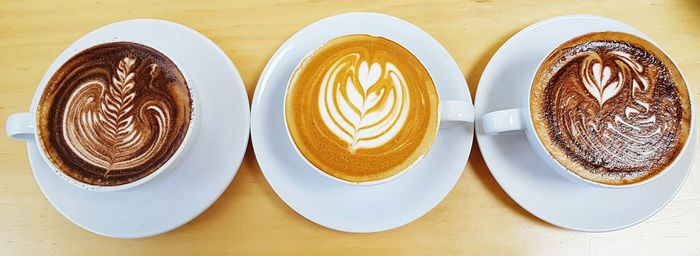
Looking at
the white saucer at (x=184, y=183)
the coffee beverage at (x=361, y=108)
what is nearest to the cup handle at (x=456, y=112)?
the coffee beverage at (x=361, y=108)

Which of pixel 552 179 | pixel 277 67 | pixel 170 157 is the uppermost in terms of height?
pixel 277 67

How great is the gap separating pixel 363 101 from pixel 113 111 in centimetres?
47

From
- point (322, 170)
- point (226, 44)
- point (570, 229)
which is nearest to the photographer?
point (322, 170)

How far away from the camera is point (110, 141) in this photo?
80cm

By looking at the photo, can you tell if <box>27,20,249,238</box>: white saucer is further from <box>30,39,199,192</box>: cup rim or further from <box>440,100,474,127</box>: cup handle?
<box>440,100,474,127</box>: cup handle

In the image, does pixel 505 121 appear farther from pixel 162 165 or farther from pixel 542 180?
pixel 162 165

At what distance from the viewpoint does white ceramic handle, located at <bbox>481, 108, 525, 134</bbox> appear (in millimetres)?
784

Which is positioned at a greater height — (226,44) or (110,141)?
(226,44)

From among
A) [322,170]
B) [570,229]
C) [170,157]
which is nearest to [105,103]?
[170,157]

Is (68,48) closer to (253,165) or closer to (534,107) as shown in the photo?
(253,165)

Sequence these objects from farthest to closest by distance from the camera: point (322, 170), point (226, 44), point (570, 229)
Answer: point (226, 44), point (570, 229), point (322, 170)

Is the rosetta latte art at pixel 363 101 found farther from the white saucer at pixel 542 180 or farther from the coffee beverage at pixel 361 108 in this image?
the white saucer at pixel 542 180

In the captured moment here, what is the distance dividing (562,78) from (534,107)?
88 mm

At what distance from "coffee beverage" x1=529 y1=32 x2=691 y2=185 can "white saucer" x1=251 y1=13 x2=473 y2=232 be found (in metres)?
0.16
